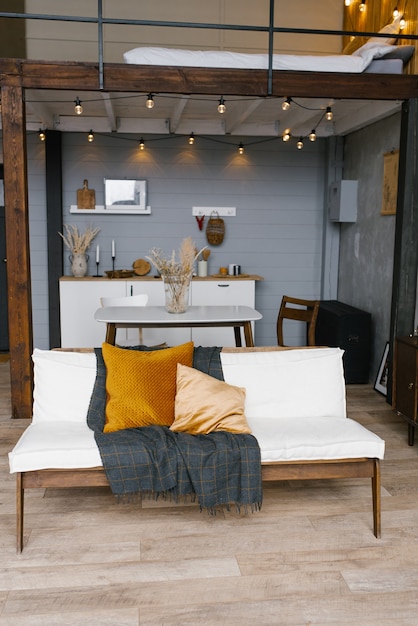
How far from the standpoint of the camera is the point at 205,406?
3.29 metres

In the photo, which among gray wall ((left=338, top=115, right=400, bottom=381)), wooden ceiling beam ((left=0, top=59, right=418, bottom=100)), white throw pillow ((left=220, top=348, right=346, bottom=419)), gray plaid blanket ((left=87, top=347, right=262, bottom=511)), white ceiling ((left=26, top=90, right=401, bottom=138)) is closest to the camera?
gray plaid blanket ((left=87, top=347, right=262, bottom=511))

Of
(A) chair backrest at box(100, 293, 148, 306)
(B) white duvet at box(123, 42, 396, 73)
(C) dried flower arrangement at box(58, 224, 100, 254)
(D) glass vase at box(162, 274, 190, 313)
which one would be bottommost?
(A) chair backrest at box(100, 293, 148, 306)

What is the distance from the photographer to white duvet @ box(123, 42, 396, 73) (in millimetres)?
4676

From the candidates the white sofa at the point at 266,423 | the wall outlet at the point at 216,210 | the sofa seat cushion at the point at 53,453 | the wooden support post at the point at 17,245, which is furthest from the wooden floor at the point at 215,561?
the wall outlet at the point at 216,210

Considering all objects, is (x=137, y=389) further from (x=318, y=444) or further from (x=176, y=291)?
(x=176, y=291)

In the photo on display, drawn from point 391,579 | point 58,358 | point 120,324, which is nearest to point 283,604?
point 391,579

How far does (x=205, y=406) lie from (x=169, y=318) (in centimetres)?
164

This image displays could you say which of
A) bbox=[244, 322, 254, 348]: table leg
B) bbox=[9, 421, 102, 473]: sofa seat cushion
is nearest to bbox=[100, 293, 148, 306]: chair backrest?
bbox=[244, 322, 254, 348]: table leg

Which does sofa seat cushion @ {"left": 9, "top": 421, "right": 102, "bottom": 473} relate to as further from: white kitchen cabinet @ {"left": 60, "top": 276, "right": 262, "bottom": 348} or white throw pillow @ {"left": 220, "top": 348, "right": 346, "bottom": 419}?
white kitchen cabinet @ {"left": 60, "top": 276, "right": 262, "bottom": 348}

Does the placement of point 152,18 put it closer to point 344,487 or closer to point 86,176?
point 86,176

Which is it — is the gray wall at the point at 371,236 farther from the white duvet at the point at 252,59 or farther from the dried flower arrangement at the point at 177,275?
the dried flower arrangement at the point at 177,275

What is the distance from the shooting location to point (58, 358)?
3.52m

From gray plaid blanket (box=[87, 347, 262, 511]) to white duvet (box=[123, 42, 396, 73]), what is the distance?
9.94 feet

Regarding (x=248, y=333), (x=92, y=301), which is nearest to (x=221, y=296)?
(x=92, y=301)
